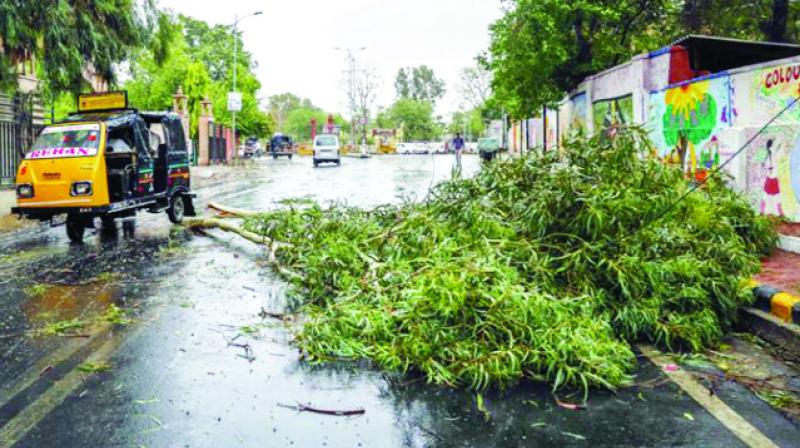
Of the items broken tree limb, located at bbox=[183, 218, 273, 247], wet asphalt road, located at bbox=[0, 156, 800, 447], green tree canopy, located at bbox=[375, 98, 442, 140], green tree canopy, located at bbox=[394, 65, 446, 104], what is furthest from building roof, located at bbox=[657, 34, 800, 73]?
green tree canopy, located at bbox=[394, 65, 446, 104]

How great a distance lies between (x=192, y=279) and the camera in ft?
29.1

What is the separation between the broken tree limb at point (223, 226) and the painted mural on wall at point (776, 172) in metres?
7.11

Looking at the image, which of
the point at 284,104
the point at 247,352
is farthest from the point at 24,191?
the point at 284,104

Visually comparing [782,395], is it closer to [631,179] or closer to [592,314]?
[592,314]

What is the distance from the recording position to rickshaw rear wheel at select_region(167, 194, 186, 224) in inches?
571

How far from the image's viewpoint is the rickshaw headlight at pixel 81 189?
1202 centimetres

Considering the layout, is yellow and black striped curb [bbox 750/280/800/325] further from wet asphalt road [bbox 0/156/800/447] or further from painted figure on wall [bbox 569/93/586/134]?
painted figure on wall [bbox 569/93/586/134]

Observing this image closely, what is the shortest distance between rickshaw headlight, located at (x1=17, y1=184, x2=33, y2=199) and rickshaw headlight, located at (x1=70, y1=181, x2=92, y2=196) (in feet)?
2.41

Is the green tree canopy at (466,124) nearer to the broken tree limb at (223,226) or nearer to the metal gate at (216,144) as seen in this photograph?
the metal gate at (216,144)

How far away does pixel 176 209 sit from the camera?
1471 cm

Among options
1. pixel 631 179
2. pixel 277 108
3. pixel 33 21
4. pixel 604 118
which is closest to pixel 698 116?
pixel 631 179

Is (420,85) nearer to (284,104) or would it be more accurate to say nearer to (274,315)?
(284,104)

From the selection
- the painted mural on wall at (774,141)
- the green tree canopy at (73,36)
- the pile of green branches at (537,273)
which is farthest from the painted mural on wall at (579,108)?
the pile of green branches at (537,273)

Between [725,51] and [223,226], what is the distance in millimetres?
12113
